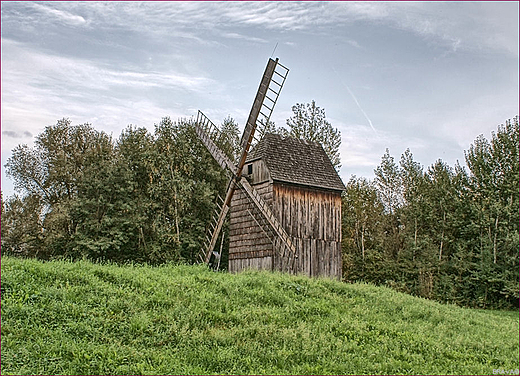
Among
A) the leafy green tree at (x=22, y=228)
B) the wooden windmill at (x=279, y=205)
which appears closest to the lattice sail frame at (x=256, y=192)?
the wooden windmill at (x=279, y=205)

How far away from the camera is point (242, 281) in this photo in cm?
1881

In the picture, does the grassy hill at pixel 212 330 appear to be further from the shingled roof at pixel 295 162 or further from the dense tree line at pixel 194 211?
the dense tree line at pixel 194 211

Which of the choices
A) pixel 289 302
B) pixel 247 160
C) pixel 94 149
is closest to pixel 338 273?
pixel 247 160

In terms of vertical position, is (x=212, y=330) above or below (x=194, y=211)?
below

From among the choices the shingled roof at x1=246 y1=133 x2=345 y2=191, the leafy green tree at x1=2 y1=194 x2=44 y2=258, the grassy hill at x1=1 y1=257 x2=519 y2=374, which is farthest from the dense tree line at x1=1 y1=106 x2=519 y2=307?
the grassy hill at x1=1 y1=257 x2=519 y2=374

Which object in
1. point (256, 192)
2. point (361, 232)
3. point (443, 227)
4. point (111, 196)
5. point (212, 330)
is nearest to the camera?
point (212, 330)

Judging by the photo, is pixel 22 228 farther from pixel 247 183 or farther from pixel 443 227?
pixel 443 227

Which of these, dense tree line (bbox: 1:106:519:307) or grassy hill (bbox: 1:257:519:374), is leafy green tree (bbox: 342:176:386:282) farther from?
grassy hill (bbox: 1:257:519:374)

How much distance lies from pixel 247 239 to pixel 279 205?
8.36 feet

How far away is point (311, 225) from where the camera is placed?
25797mm

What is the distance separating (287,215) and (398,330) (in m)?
10.3

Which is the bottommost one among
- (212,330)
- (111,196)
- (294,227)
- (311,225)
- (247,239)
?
(212,330)

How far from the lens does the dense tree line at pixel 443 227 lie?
34.7 metres

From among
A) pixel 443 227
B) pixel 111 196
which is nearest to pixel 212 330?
pixel 111 196
